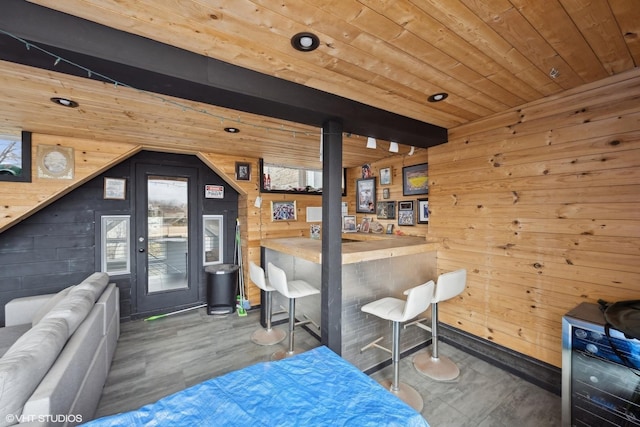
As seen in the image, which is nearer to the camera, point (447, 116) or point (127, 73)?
point (127, 73)

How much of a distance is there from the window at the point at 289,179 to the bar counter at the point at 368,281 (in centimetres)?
145

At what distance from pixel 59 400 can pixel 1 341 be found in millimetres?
1642

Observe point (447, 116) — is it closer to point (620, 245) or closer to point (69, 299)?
point (620, 245)

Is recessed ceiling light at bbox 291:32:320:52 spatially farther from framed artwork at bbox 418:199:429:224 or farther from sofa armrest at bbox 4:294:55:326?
sofa armrest at bbox 4:294:55:326

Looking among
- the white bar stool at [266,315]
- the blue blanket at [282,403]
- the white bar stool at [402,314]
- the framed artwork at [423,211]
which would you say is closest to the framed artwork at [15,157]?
the white bar stool at [266,315]

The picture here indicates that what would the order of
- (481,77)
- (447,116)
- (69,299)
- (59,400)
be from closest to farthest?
(59,400) < (481,77) < (69,299) < (447,116)

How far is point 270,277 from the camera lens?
258 cm

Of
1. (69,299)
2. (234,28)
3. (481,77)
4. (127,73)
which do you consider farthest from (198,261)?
(481,77)

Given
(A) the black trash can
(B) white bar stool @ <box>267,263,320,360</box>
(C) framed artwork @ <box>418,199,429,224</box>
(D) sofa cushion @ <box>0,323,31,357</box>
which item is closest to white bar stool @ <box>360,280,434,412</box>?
(B) white bar stool @ <box>267,263,320,360</box>

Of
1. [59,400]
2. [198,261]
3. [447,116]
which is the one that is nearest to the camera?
[59,400]

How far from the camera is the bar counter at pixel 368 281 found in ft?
7.48

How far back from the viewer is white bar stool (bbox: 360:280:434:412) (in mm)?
1949

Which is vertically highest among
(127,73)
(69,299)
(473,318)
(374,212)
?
(127,73)

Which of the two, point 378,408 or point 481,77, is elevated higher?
point 481,77
